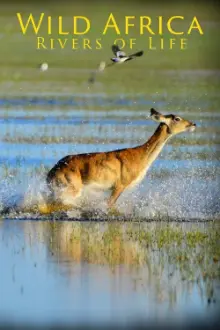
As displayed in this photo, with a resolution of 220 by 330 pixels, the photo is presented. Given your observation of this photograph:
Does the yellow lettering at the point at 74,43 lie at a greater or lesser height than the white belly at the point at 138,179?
greater

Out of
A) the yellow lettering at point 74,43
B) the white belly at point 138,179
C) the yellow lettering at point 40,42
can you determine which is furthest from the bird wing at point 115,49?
the white belly at point 138,179

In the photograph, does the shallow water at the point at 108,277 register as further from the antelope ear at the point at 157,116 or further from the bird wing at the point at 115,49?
the bird wing at the point at 115,49

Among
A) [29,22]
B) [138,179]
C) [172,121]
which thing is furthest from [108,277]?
[29,22]

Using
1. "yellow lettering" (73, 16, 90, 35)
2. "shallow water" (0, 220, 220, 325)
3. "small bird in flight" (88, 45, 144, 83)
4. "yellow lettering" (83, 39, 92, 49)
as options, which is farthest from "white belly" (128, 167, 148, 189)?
"yellow lettering" (73, 16, 90, 35)

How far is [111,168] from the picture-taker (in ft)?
27.1

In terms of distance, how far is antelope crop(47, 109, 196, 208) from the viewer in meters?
8.19

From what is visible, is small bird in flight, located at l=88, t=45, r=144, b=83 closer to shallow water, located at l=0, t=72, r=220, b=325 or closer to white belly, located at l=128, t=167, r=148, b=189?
shallow water, located at l=0, t=72, r=220, b=325

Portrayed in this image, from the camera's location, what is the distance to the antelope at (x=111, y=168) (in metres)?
8.19

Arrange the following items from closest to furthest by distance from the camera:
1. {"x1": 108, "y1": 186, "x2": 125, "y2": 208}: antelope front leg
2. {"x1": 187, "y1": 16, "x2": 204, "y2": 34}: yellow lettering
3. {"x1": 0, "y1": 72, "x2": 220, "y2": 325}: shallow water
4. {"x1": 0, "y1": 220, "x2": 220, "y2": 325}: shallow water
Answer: {"x1": 0, "y1": 220, "x2": 220, "y2": 325}: shallow water → {"x1": 0, "y1": 72, "x2": 220, "y2": 325}: shallow water → {"x1": 187, "y1": 16, "x2": 204, "y2": 34}: yellow lettering → {"x1": 108, "y1": 186, "x2": 125, "y2": 208}: antelope front leg

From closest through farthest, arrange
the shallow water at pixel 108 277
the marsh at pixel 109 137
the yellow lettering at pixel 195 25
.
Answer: the shallow water at pixel 108 277 < the marsh at pixel 109 137 < the yellow lettering at pixel 195 25

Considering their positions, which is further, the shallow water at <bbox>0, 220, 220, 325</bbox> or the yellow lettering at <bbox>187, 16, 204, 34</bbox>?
the yellow lettering at <bbox>187, 16, 204, 34</bbox>

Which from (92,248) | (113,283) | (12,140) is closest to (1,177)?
(12,140)

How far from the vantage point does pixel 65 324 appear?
682 centimetres

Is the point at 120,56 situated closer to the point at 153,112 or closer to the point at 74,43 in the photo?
the point at 74,43
